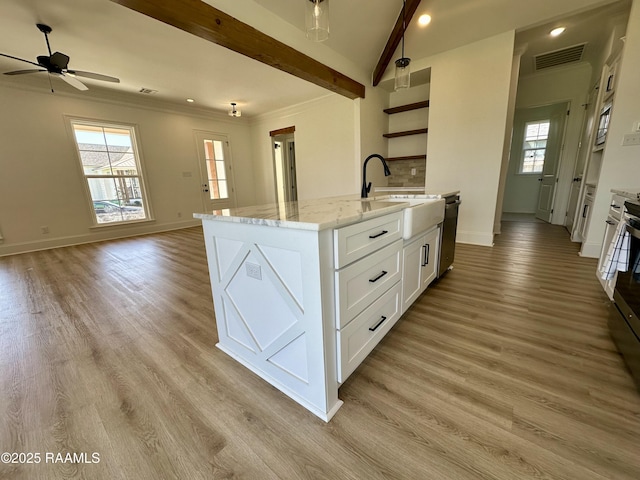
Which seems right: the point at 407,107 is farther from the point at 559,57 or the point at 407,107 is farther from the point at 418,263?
the point at 418,263

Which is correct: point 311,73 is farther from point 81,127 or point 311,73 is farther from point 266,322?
point 81,127

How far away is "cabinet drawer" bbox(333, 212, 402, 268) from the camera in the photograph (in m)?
1.04

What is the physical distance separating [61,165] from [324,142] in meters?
4.78

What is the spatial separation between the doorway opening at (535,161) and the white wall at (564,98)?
124 mm

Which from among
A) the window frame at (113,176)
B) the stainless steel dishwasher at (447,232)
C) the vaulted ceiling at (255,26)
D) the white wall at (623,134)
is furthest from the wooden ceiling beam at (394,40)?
the window frame at (113,176)

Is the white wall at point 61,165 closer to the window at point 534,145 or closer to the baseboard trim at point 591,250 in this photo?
the baseboard trim at point 591,250

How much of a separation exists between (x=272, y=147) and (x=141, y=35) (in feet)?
12.6

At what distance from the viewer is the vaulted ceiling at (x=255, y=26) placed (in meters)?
2.64

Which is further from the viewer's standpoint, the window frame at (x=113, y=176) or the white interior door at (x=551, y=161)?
the white interior door at (x=551, y=161)

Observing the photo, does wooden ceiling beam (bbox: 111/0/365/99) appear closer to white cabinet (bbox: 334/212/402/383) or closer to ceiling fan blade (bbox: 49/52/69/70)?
ceiling fan blade (bbox: 49/52/69/70)

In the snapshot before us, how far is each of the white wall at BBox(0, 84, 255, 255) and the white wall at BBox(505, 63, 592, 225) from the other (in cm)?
721

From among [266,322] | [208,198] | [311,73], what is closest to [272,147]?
[208,198]

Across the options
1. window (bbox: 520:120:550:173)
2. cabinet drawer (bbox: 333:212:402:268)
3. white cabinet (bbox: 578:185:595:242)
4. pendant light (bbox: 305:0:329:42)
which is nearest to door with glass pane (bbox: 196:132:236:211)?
pendant light (bbox: 305:0:329:42)

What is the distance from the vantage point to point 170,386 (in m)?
1.34
